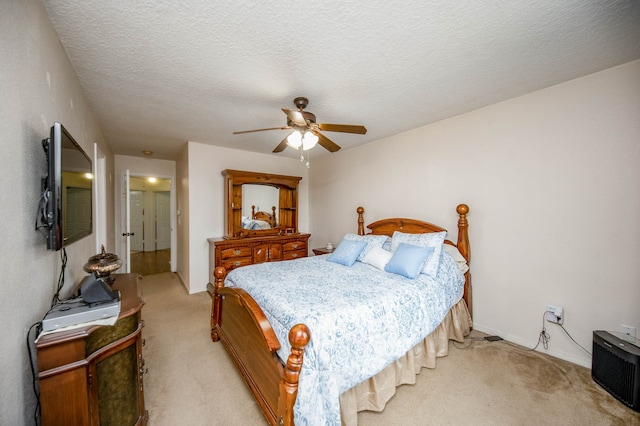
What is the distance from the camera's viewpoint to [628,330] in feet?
6.34

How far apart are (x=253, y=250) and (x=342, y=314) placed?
9.09ft

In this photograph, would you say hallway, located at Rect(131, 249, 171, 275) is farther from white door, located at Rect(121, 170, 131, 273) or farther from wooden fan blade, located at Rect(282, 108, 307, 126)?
wooden fan blade, located at Rect(282, 108, 307, 126)

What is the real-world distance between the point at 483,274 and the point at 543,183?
1108 millimetres

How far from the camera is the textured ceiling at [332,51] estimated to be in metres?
1.38

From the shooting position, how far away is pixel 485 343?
2.51m

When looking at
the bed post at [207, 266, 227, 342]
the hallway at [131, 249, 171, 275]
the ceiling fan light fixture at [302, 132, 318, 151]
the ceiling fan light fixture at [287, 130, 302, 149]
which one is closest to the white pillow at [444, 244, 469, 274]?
the ceiling fan light fixture at [302, 132, 318, 151]

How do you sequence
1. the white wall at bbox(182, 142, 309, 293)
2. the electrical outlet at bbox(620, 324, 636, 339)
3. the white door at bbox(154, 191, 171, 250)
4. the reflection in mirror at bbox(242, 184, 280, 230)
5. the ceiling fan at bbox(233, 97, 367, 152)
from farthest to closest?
the white door at bbox(154, 191, 171, 250)
the reflection in mirror at bbox(242, 184, 280, 230)
the white wall at bbox(182, 142, 309, 293)
the ceiling fan at bbox(233, 97, 367, 152)
the electrical outlet at bbox(620, 324, 636, 339)

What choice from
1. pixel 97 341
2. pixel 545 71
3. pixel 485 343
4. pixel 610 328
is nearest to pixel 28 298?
A: pixel 97 341

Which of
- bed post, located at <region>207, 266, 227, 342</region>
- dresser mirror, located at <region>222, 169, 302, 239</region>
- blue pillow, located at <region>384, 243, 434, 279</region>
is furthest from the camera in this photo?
dresser mirror, located at <region>222, 169, 302, 239</region>

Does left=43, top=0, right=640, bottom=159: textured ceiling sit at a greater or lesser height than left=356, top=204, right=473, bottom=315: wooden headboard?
greater

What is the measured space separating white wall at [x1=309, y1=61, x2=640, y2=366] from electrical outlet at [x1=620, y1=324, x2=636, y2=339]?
0.10 feet

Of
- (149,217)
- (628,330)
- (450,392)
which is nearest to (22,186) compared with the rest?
(450,392)

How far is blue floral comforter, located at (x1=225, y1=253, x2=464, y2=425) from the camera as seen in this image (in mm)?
1352

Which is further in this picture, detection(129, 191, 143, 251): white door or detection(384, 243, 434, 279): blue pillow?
detection(129, 191, 143, 251): white door
